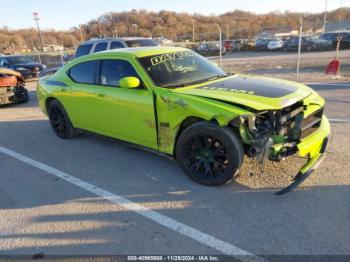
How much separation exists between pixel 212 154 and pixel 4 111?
774cm

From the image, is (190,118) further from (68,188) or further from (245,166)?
(68,188)

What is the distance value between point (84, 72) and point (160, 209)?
2.94m

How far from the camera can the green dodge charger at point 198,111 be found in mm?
3561

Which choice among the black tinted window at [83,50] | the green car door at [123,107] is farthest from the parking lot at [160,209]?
the black tinted window at [83,50]

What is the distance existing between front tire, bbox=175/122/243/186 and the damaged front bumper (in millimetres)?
606

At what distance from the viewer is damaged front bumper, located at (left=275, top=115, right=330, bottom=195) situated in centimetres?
343

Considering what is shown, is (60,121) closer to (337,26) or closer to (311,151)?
(311,151)

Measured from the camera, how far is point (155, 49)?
16.2 ft

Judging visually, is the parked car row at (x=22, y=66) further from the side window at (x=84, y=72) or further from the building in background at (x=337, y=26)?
the building in background at (x=337, y=26)

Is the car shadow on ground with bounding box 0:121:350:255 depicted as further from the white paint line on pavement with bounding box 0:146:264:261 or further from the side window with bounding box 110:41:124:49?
the side window with bounding box 110:41:124:49

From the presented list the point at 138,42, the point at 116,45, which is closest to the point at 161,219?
the point at 116,45

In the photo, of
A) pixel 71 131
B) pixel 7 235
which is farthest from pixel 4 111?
pixel 7 235

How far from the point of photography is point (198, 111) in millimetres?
3713

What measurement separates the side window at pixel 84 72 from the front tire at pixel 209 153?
210 centimetres
